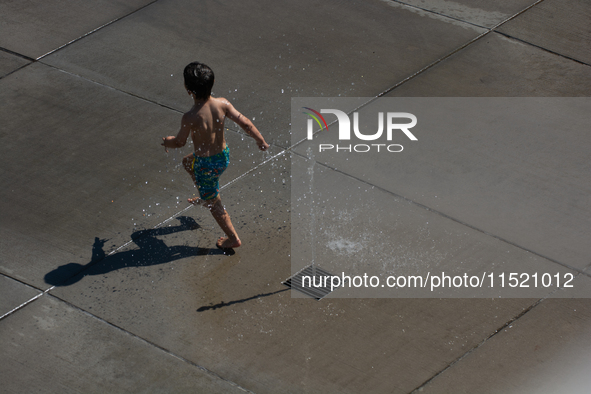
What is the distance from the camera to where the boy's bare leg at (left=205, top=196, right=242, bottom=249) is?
5.32 m

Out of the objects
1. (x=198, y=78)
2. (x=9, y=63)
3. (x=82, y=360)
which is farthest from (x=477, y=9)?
(x=82, y=360)

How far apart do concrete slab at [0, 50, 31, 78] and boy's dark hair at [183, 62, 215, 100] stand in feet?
12.2

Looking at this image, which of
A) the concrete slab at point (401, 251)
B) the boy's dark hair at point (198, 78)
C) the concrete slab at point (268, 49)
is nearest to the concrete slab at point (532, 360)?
the concrete slab at point (401, 251)

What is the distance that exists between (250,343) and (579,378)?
208cm

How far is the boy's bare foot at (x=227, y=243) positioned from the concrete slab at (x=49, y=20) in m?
3.81

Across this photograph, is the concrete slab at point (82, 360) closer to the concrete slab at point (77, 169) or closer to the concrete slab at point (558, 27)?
the concrete slab at point (77, 169)

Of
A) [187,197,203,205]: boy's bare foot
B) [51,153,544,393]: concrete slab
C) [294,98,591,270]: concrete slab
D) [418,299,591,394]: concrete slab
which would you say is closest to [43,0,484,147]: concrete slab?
[294,98,591,270]: concrete slab

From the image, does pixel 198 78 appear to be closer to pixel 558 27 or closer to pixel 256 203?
pixel 256 203

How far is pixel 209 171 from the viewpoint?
17.1ft

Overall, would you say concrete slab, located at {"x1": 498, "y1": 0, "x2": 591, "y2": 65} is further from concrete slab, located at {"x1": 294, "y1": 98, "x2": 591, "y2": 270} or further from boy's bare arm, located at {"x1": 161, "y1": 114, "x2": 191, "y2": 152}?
boy's bare arm, located at {"x1": 161, "y1": 114, "x2": 191, "y2": 152}

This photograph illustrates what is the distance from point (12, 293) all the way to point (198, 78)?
2.01 metres

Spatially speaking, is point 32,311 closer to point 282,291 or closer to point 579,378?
point 282,291

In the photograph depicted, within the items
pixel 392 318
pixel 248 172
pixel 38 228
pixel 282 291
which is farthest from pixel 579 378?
pixel 38 228

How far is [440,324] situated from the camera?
16.1ft
